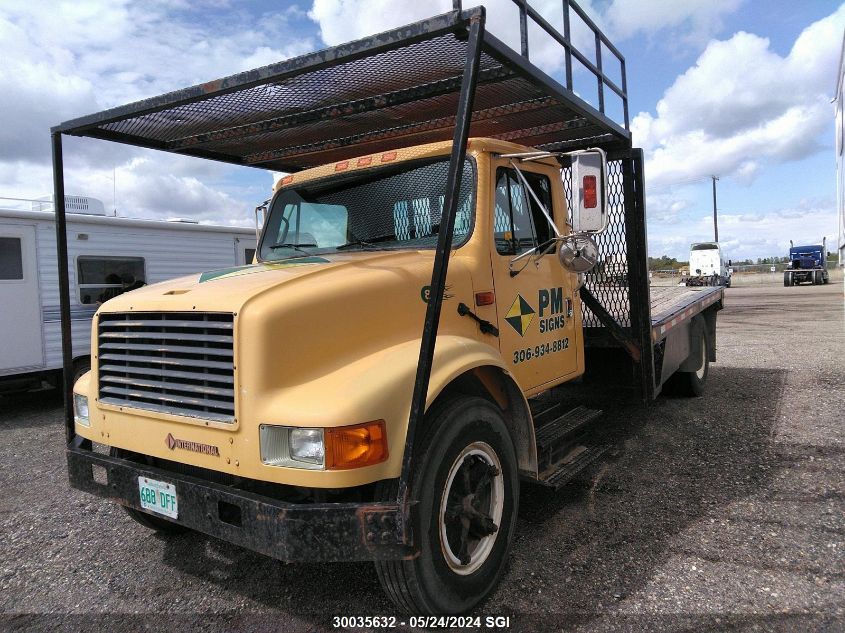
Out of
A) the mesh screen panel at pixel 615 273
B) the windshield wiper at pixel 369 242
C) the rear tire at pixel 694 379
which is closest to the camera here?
the windshield wiper at pixel 369 242

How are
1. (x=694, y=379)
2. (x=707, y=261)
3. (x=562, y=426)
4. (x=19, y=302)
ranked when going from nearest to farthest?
(x=562, y=426), (x=694, y=379), (x=19, y=302), (x=707, y=261)

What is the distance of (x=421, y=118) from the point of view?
4035 millimetres

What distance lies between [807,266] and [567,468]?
39.4 meters

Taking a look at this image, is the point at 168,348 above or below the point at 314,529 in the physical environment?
above

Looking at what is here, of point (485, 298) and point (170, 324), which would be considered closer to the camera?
point (170, 324)

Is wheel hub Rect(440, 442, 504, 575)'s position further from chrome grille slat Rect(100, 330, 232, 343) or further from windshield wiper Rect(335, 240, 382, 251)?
windshield wiper Rect(335, 240, 382, 251)

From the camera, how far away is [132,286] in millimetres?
8461

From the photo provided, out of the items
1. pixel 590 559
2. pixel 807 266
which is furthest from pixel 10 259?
pixel 807 266

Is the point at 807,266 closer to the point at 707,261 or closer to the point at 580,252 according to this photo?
the point at 707,261

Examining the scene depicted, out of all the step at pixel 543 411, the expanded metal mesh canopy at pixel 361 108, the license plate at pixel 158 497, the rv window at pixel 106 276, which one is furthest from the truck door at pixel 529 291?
the rv window at pixel 106 276

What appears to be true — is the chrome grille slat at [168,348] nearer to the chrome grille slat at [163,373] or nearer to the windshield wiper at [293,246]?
the chrome grille slat at [163,373]

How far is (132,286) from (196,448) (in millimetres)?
6697

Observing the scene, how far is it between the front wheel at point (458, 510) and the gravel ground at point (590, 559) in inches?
10.2

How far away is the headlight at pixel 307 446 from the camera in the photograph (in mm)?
2270
